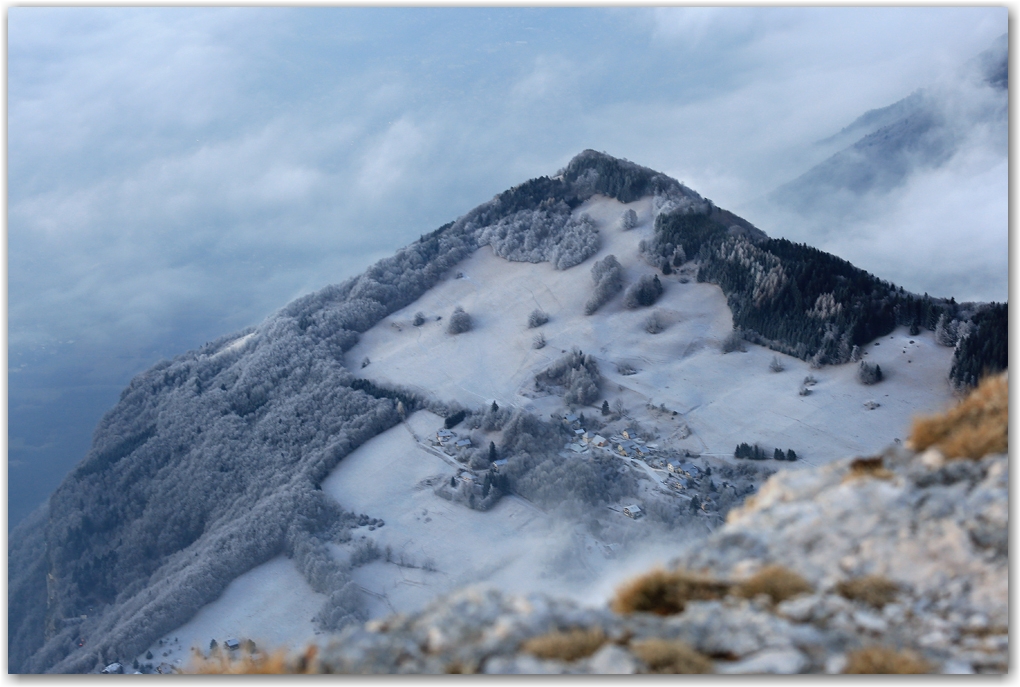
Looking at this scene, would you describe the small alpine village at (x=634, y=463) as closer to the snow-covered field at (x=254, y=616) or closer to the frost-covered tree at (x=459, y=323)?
the snow-covered field at (x=254, y=616)

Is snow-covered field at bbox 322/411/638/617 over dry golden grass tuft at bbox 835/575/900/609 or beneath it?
beneath

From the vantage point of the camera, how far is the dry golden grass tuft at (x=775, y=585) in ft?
25.0

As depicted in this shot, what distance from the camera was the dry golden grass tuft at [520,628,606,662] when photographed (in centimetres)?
722

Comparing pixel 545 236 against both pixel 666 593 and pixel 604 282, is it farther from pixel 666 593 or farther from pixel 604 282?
pixel 666 593

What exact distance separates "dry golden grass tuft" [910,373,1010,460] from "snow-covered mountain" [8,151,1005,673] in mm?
12452

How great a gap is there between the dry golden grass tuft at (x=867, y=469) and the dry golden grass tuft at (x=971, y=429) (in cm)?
59

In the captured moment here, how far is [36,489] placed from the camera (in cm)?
5962

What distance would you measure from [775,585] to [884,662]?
120 centimetres

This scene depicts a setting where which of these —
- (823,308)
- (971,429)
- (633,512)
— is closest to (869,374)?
(823,308)

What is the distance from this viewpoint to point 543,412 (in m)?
36.3

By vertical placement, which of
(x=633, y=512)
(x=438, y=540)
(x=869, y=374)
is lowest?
(x=438, y=540)

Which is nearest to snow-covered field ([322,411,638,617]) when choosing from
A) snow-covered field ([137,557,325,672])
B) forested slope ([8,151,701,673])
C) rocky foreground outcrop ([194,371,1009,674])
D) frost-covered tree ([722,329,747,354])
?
forested slope ([8,151,701,673])

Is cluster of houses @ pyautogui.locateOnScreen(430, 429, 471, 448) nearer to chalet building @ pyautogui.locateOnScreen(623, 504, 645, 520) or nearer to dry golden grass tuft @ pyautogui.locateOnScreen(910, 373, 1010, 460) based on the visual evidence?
chalet building @ pyautogui.locateOnScreen(623, 504, 645, 520)

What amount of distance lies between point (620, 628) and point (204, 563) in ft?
94.0
